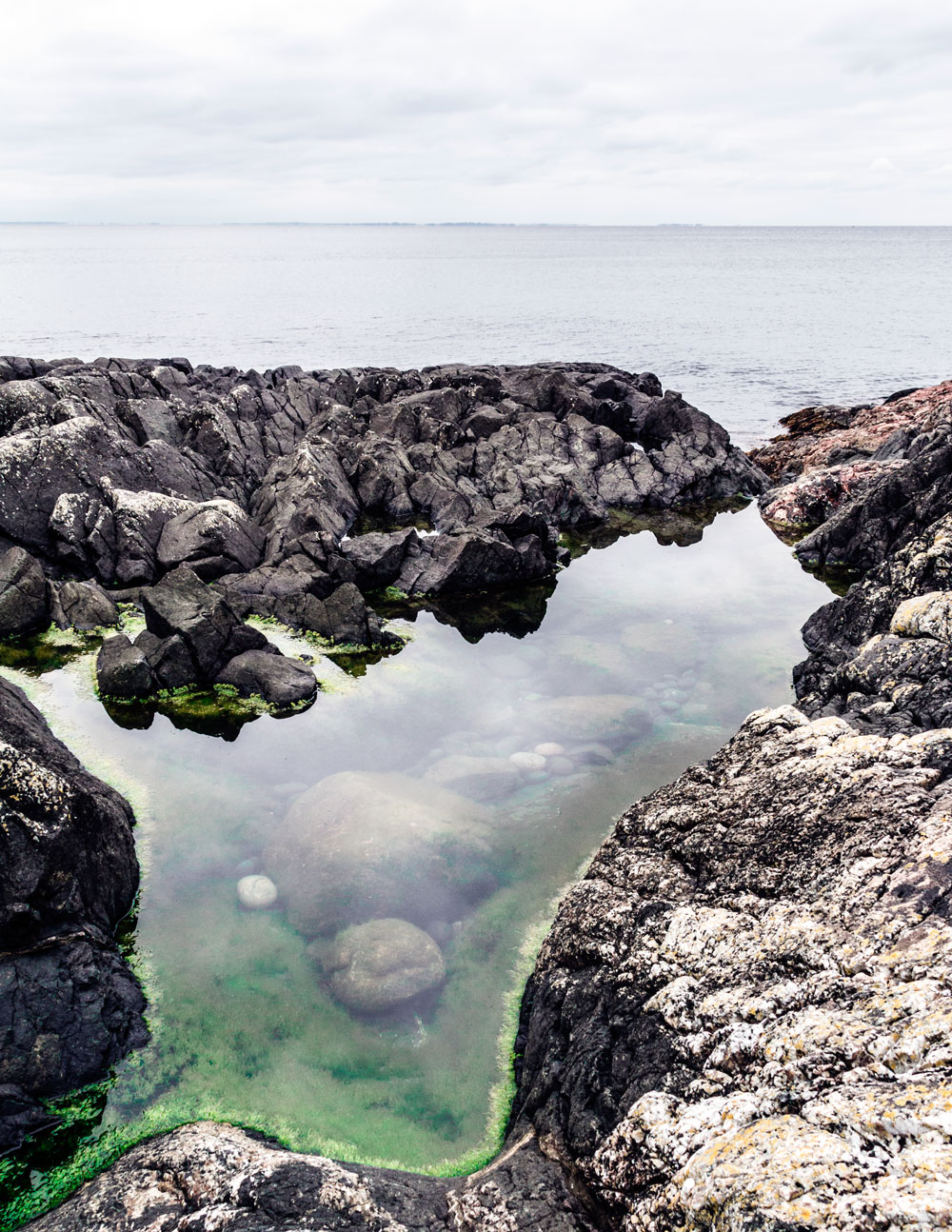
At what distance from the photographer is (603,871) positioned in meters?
11.0

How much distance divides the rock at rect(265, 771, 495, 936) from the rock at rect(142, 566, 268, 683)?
6.23 meters

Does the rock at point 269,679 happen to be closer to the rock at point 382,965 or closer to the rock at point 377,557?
the rock at point 377,557

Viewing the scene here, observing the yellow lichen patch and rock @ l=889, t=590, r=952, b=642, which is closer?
the yellow lichen patch

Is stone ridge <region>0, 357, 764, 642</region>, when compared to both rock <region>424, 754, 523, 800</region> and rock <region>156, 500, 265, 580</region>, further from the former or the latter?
rock <region>424, 754, 523, 800</region>

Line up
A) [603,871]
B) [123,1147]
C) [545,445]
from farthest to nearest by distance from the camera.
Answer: [545,445], [603,871], [123,1147]

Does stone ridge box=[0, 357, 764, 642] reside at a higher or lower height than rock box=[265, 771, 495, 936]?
higher

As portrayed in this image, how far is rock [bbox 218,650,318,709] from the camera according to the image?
19.7 m

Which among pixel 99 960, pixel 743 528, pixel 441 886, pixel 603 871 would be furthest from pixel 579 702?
pixel 743 528

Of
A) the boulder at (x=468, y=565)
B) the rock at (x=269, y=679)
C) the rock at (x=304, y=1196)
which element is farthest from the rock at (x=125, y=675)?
the rock at (x=304, y=1196)

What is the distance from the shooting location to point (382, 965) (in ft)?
38.1

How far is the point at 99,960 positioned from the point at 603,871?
7139 mm

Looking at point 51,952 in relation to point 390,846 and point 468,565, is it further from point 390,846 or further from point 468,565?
point 468,565

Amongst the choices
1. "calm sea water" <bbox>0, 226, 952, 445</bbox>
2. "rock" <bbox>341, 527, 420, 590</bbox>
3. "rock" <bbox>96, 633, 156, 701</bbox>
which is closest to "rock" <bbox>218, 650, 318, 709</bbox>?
"rock" <bbox>96, 633, 156, 701</bbox>

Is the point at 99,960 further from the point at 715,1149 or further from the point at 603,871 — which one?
the point at 715,1149
